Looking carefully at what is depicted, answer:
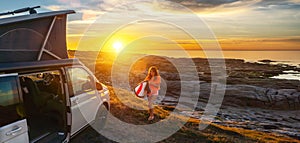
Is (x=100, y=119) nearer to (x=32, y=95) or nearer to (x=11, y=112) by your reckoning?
(x=32, y=95)

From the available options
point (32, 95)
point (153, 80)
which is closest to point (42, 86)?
point (32, 95)

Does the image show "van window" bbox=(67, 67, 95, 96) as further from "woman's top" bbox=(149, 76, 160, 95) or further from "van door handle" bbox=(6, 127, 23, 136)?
"woman's top" bbox=(149, 76, 160, 95)

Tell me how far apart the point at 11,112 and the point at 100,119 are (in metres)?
4.14

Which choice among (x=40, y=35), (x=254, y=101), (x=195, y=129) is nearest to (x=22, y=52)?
(x=40, y=35)

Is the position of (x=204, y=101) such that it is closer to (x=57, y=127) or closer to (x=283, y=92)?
(x=283, y=92)

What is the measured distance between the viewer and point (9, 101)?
3.87 m

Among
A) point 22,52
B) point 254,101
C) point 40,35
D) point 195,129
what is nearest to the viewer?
point 22,52

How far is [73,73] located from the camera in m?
6.10

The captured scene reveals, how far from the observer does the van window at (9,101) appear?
3.75 m

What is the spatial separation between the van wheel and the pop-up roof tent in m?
2.19

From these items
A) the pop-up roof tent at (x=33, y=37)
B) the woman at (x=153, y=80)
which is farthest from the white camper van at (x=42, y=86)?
the woman at (x=153, y=80)

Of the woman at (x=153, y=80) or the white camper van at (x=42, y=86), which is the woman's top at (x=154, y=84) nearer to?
the woman at (x=153, y=80)

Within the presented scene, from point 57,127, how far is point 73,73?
1465 millimetres

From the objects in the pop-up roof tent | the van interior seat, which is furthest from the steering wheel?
the pop-up roof tent
